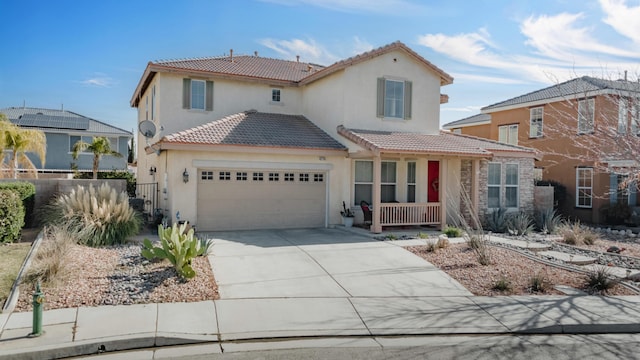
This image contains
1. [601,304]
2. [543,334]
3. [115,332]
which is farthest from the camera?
[601,304]

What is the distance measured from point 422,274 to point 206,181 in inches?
319

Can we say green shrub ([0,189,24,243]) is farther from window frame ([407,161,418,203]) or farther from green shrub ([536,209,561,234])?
green shrub ([536,209,561,234])

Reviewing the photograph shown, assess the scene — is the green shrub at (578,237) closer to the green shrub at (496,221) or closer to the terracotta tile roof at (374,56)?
the green shrub at (496,221)

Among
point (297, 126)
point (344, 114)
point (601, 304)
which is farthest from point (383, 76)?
point (601, 304)

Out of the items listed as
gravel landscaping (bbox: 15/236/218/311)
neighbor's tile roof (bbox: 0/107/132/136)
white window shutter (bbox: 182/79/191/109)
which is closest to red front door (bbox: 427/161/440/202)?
white window shutter (bbox: 182/79/191/109)

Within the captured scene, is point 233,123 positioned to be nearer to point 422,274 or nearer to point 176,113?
point 176,113

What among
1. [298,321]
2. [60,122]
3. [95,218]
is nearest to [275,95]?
[95,218]

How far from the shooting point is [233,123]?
1716 cm

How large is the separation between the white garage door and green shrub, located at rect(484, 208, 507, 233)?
6.42 meters

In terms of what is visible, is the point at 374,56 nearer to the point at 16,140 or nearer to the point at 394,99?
the point at 394,99

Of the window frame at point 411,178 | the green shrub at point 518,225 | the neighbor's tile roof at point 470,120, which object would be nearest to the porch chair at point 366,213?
the window frame at point 411,178

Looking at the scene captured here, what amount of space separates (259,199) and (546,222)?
1107 cm

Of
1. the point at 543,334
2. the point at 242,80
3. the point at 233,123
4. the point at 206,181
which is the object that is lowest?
the point at 543,334

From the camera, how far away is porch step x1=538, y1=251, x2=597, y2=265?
471 inches
